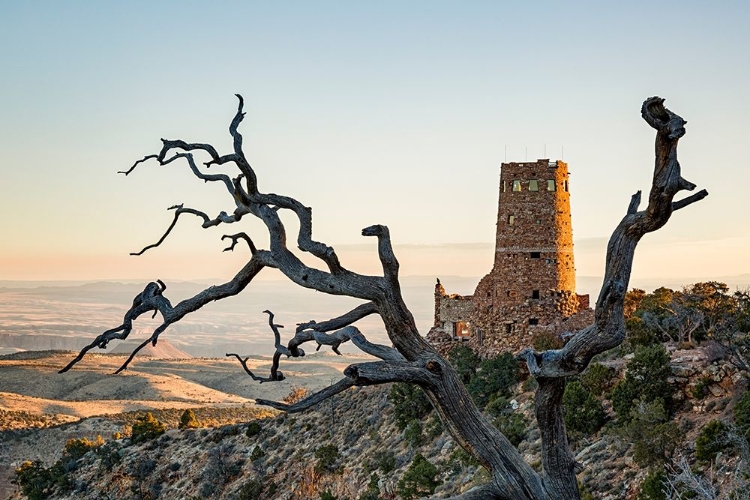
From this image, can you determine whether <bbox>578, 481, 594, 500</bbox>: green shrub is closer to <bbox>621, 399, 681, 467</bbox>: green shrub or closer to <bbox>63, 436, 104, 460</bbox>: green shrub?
<bbox>621, 399, 681, 467</bbox>: green shrub

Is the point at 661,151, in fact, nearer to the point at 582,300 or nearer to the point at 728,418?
the point at 728,418

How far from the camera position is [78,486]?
4097 cm

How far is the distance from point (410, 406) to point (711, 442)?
17.4 meters

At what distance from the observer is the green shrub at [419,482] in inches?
943

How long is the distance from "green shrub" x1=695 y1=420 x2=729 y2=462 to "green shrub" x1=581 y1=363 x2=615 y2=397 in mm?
8035

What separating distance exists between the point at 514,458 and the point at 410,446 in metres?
23.2

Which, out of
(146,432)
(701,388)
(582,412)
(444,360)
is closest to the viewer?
(444,360)

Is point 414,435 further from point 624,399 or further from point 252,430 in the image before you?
point 252,430

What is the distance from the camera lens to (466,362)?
32906 mm

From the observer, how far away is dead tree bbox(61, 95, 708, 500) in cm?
770

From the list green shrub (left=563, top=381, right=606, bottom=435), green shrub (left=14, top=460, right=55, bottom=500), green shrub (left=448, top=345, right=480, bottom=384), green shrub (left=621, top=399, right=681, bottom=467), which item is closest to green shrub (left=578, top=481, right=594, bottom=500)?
green shrub (left=621, top=399, right=681, bottom=467)

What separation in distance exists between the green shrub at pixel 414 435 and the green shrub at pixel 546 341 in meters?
5.31

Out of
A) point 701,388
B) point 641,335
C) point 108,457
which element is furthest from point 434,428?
point 108,457

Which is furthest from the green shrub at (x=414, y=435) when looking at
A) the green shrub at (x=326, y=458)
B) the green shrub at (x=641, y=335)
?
the green shrub at (x=641, y=335)
